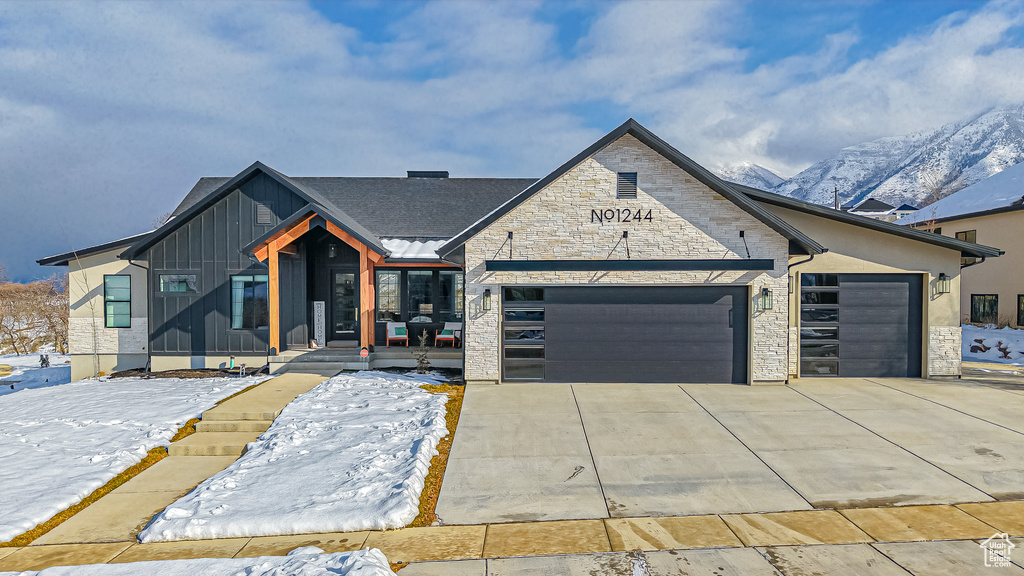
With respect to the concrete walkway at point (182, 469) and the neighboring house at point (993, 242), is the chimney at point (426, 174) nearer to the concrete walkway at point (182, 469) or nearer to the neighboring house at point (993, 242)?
the concrete walkway at point (182, 469)

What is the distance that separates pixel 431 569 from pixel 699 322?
28.4 feet

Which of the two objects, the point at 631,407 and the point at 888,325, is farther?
the point at 888,325

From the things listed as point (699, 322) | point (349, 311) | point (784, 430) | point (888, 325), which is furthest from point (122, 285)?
point (888, 325)

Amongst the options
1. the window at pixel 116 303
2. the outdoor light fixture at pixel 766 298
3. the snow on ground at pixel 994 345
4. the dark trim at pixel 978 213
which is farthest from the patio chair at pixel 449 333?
the dark trim at pixel 978 213

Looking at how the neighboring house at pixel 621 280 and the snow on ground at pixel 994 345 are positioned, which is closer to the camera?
the neighboring house at pixel 621 280

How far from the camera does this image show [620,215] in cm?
1111

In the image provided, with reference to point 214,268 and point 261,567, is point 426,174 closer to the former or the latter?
point 214,268

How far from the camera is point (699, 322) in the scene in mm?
11344

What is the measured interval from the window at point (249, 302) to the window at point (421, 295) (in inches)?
154

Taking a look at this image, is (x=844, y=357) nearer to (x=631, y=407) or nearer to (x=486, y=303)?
(x=631, y=407)

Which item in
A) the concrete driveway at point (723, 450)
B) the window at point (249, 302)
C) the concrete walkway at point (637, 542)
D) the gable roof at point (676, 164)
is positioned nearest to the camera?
the concrete walkway at point (637, 542)

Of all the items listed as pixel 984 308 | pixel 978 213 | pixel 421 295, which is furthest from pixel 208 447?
pixel 984 308

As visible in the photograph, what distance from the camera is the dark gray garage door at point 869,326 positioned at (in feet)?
38.9

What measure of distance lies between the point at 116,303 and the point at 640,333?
14.4 meters
